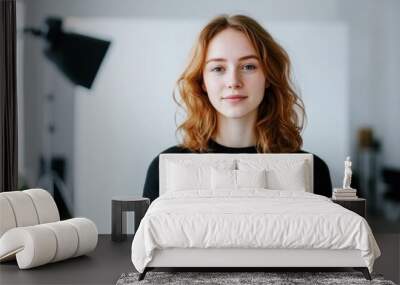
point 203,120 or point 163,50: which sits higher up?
point 163,50

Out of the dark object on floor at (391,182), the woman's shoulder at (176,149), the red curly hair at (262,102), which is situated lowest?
the dark object on floor at (391,182)

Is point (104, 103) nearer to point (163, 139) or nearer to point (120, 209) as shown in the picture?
point (163, 139)

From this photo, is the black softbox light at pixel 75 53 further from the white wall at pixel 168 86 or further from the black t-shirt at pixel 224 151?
the black t-shirt at pixel 224 151

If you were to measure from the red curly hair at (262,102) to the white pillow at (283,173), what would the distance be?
294mm

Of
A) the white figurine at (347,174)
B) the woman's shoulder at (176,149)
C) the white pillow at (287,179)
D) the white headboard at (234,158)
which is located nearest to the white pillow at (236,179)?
the white pillow at (287,179)

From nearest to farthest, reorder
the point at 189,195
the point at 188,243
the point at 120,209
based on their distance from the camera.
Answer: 1. the point at 188,243
2. the point at 189,195
3. the point at 120,209

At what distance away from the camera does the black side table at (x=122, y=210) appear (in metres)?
6.81

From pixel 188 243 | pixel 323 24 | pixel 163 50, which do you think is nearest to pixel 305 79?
pixel 323 24

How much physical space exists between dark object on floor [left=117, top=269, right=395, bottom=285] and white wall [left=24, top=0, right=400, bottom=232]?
2406mm

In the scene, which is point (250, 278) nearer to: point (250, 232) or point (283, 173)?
point (250, 232)

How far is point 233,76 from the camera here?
7.11 meters

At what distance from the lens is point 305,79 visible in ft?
24.3

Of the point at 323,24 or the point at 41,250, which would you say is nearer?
the point at 41,250

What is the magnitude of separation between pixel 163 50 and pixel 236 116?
1.08 m
